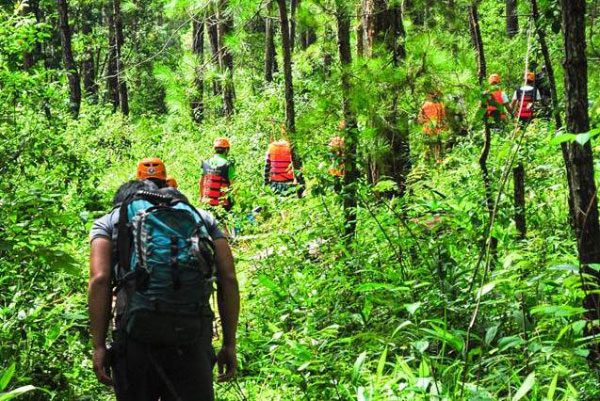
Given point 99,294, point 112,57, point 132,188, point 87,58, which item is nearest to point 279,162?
point 132,188

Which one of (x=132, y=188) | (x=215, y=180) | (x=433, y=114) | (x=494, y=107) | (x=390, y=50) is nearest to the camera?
(x=132, y=188)

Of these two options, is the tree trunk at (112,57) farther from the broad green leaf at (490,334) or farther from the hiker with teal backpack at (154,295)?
the broad green leaf at (490,334)

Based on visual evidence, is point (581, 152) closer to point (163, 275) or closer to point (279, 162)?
point (163, 275)

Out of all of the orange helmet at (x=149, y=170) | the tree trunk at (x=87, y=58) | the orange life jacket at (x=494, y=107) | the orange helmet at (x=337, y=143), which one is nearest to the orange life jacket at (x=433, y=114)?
the orange life jacket at (x=494, y=107)

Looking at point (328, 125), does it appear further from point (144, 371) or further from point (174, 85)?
point (174, 85)

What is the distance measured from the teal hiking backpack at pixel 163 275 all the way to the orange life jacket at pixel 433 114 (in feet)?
12.6

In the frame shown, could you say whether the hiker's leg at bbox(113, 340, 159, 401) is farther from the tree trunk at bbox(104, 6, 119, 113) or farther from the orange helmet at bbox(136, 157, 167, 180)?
the tree trunk at bbox(104, 6, 119, 113)

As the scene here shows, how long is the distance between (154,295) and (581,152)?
2.62m

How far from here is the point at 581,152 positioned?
4.50m

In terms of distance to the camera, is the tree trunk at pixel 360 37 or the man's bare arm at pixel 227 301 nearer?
the man's bare arm at pixel 227 301

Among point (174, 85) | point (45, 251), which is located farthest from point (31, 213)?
point (174, 85)

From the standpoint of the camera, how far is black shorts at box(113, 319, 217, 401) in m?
3.96

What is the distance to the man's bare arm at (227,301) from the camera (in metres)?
4.38

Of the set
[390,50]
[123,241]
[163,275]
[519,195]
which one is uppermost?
[390,50]
